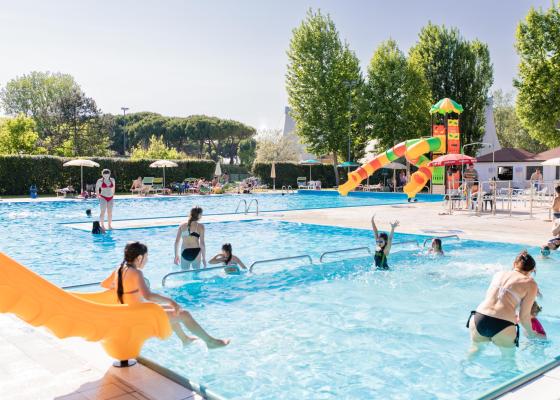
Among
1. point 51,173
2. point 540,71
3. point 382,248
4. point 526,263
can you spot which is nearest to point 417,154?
point 382,248

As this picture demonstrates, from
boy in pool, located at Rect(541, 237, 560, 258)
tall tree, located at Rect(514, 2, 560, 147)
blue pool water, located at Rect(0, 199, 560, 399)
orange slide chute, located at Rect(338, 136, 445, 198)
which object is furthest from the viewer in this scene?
tall tree, located at Rect(514, 2, 560, 147)

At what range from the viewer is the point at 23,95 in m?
64.6

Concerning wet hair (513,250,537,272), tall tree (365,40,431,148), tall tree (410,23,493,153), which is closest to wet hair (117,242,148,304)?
wet hair (513,250,537,272)

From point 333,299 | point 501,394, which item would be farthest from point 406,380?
point 333,299

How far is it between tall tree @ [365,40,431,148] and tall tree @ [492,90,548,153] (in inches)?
1063

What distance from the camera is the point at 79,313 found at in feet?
12.8

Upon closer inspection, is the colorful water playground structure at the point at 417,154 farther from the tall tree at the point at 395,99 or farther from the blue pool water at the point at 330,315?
the tall tree at the point at 395,99

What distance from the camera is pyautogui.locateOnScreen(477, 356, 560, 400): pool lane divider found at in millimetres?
3760

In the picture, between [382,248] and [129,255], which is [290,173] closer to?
[382,248]

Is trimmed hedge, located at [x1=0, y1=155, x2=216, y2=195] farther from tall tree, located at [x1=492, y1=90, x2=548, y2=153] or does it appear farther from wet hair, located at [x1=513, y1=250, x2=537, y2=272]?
tall tree, located at [x1=492, y1=90, x2=548, y2=153]

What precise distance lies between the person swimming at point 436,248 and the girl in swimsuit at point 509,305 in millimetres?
5635

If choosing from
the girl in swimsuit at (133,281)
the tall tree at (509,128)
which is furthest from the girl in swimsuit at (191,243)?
the tall tree at (509,128)

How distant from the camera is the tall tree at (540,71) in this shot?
30312 mm

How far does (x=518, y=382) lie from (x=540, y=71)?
105 feet
